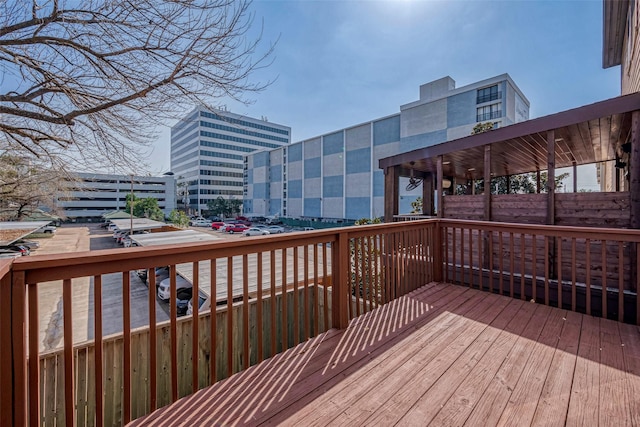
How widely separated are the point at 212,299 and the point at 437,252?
314 centimetres

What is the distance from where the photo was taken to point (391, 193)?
7891 millimetres

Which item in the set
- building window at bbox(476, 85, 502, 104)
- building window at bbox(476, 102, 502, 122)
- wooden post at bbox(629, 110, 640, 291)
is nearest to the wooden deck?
wooden post at bbox(629, 110, 640, 291)

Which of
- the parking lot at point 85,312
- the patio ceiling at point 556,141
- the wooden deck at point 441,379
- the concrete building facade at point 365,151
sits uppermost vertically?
the concrete building facade at point 365,151

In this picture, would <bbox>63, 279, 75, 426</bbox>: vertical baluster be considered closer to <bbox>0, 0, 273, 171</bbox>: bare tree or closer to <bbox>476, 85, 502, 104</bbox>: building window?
<bbox>0, 0, 273, 171</bbox>: bare tree

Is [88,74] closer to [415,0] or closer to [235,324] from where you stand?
[235,324]

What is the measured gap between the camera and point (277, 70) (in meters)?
3.72

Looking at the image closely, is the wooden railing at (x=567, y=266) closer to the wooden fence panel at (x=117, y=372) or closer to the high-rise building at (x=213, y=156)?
the wooden fence panel at (x=117, y=372)

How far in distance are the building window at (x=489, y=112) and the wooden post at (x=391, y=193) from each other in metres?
18.3

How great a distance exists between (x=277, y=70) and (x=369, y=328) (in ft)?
10.7

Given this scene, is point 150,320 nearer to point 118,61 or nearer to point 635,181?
A: point 118,61

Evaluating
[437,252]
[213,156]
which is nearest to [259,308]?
[437,252]

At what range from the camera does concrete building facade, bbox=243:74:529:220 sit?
2247cm

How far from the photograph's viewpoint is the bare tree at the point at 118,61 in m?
3.16

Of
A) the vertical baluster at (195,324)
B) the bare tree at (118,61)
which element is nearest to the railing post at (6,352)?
the vertical baluster at (195,324)
